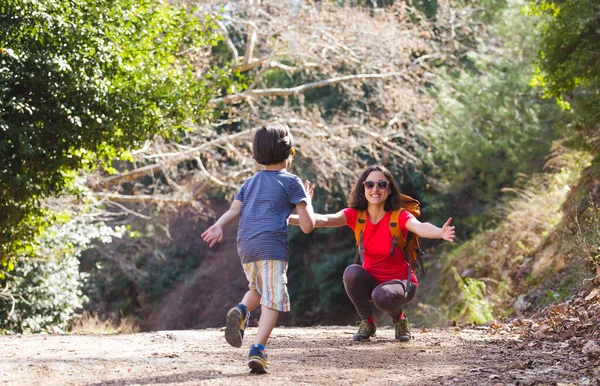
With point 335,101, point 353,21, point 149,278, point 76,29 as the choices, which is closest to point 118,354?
point 76,29

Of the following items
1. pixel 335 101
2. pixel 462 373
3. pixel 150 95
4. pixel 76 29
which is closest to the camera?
pixel 462 373

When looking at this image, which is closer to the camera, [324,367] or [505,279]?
[324,367]

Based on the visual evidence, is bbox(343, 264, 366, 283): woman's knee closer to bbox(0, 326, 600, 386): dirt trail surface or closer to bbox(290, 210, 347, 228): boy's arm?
bbox(290, 210, 347, 228): boy's arm

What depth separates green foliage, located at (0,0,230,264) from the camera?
27.5 ft

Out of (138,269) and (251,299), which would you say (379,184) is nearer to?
(251,299)

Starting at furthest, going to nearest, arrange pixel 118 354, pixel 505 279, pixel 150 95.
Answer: pixel 505 279, pixel 150 95, pixel 118 354

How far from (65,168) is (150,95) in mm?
1532

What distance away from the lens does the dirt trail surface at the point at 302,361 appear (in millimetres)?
4488

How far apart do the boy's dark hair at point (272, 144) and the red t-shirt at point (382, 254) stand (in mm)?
1528

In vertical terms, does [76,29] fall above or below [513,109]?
above

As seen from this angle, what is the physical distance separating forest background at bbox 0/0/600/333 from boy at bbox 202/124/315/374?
4.33 m

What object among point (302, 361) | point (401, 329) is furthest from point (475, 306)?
point (302, 361)

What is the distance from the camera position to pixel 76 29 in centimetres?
853

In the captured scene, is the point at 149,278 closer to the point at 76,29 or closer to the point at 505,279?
the point at 505,279
